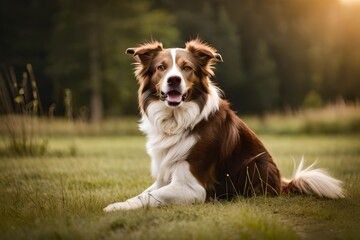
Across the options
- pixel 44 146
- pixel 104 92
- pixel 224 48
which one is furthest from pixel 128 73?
pixel 44 146

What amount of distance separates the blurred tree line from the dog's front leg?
482 inches

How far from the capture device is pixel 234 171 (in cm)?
564

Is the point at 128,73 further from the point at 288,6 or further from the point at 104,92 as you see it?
the point at 288,6

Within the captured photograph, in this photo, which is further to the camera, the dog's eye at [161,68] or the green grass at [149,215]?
the dog's eye at [161,68]

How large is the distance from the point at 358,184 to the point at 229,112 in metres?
2.44

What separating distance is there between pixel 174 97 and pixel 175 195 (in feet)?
3.47

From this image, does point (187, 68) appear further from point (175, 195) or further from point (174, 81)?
point (175, 195)

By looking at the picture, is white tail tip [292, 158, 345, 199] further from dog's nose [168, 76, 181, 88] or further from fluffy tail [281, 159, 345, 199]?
dog's nose [168, 76, 181, 88]

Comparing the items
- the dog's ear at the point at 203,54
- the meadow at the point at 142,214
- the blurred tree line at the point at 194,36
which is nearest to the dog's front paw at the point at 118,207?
the meadow at the point at 142,214

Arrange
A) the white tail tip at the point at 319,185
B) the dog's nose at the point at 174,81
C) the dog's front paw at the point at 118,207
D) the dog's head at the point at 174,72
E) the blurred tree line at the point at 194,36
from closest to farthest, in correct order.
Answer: the dog's front paw at the point at 118,207, the dog's nose at the point at 174,81, the dog's head at the point at 174,72, the white tail tip at the point at 319,185, the blurred tree line at the point at 194,36

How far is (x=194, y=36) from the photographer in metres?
34.0

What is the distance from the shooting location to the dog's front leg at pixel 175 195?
5.25m

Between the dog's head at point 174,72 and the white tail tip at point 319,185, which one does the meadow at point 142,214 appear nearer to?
the white tail tip at point 319,185

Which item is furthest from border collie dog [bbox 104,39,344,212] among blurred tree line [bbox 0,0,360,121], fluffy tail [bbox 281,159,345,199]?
blurred tree line [bbox 0,0,360,121]
